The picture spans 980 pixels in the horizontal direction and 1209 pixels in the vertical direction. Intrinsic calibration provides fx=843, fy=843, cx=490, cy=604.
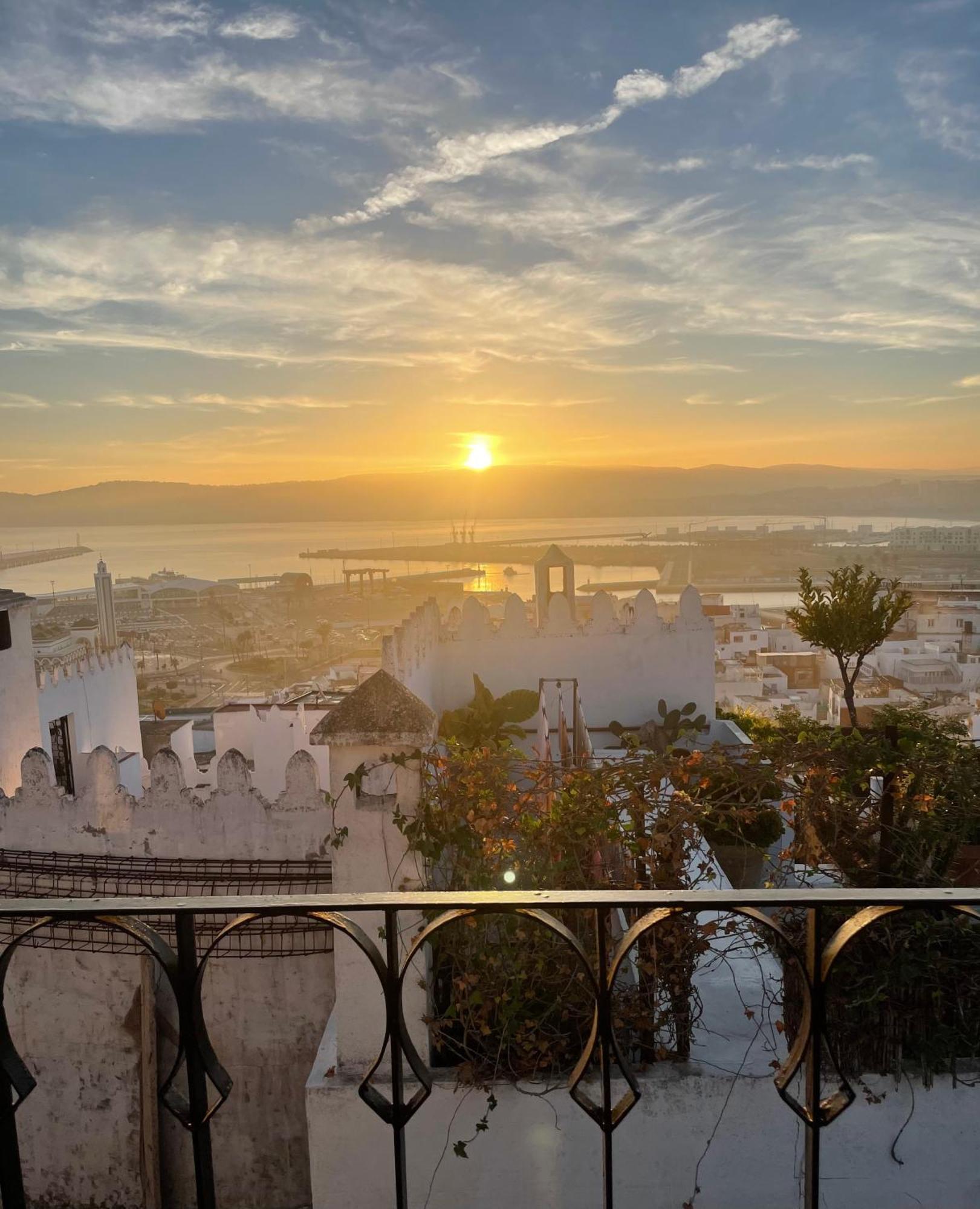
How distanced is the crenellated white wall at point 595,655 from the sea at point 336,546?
895 inches

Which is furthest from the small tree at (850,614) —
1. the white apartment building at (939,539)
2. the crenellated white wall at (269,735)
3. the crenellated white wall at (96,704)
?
the white apartment building at (939,539)

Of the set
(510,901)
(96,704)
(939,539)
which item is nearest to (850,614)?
(510,901)

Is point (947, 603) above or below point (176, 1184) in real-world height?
above

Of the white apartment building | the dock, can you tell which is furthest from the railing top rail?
the dock

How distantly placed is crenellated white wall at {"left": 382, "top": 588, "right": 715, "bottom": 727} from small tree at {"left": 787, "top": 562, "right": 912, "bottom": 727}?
1.93 metres

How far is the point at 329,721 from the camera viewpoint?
347 cm

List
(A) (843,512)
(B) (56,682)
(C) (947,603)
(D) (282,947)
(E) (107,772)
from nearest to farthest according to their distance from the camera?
(D) (282,947) < (E) (107,772) < (B) (56,682) < (C) (947,603) < (A) (843,512)

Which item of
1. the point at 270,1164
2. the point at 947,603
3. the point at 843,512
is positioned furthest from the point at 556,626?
the point at 843,512

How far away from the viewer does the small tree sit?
8.97m

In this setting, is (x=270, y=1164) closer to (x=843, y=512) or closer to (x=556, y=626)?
(x=556, y=626)

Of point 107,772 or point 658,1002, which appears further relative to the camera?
point 107,772

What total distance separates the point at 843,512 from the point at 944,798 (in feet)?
168

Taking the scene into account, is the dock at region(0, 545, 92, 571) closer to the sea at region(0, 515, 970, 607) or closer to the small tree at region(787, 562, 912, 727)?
the sea at region(0, 515, 970, 607)

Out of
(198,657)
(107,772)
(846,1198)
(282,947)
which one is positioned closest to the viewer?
(846,1198)
